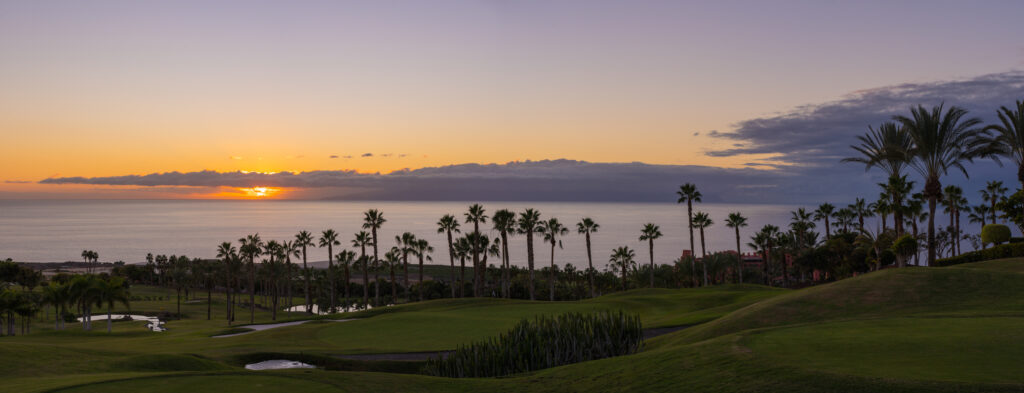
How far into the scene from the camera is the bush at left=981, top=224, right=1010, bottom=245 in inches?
1779

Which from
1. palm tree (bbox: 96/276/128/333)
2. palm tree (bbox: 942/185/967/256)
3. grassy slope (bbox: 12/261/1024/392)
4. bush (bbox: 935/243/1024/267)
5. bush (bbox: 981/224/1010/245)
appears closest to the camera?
grassy slope (bbox: 12/261/1024/392)

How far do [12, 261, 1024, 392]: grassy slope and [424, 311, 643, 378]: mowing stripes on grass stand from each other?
7.04ft

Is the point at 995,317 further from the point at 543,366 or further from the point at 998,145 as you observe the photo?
the point at 998,145

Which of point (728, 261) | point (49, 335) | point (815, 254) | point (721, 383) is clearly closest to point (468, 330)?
point (721, 383)

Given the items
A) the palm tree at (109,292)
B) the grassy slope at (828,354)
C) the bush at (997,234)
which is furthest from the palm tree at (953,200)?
the palm tree at (109,292)

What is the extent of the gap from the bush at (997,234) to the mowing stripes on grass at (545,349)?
39.6 m

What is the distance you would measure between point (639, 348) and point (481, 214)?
5923 cm

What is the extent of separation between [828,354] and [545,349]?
885cm

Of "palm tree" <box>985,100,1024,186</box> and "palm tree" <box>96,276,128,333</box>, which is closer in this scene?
"palm tree" <box>985,100,1024,186</box>

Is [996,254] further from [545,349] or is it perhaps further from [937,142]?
[545,349]

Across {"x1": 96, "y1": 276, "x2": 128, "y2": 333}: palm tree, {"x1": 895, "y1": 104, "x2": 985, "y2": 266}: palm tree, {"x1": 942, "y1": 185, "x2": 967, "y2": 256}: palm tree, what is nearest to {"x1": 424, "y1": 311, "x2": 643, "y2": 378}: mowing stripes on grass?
{"x1": 895, "y1": 104, "x2": 985, "y2": 266}: palm tree

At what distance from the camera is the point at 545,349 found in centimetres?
2053

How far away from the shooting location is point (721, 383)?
13.8m

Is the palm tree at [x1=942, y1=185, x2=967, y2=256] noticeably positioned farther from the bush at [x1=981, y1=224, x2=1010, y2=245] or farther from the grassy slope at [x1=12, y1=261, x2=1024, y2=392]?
the grassy slope at [x1=12, y1=261, x2=1024, y2=392]
